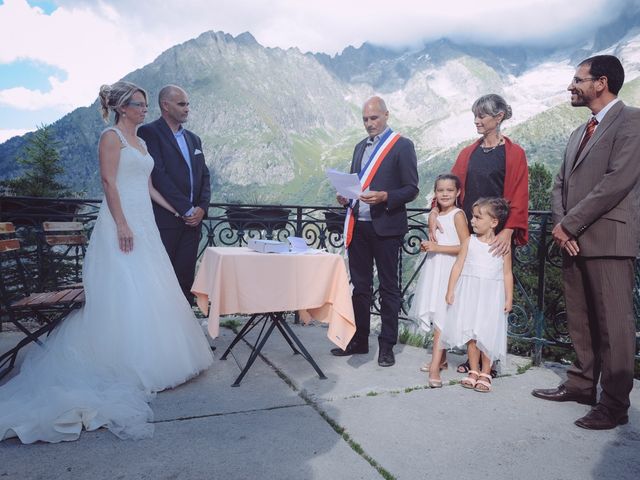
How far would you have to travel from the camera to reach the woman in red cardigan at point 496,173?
3747 mm

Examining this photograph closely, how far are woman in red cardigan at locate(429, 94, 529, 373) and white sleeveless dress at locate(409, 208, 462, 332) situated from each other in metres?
0.11

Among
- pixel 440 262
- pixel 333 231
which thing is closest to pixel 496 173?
pixel 440 262

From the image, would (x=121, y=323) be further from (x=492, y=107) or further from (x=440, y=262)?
(x=492, y=107)

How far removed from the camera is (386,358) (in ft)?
14.0

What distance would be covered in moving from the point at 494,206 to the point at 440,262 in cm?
62

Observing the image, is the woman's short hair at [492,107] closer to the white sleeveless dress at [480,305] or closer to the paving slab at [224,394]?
the white sleeveless dress at [480,305]

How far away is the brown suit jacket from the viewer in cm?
302

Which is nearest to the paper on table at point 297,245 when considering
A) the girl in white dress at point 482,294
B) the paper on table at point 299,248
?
the paper on table at point 299,248

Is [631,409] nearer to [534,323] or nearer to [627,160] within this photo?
[534,323]

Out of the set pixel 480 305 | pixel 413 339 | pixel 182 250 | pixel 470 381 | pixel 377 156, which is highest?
pixel 377 156

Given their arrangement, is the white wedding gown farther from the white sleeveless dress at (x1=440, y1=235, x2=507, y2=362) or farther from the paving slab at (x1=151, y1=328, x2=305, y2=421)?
the white sleeveless dress at (x1=440, y1=235, x2=507, y2=362)

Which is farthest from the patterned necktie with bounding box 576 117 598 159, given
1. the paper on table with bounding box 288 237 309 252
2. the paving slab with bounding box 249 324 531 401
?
the paper on table with bounding box 288 237 309 252

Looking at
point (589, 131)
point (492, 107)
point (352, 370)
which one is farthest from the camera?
point (352, 370)

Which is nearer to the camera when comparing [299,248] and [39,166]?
[299,248]
